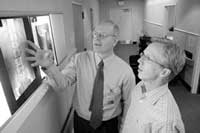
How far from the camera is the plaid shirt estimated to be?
2.76ft

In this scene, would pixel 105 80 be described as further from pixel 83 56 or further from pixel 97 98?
pixel 83 56

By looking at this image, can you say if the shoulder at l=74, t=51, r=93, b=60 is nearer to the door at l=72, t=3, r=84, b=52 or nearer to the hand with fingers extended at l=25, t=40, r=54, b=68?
the hand with fingers extended at l=25, t=40, r=54, b=68

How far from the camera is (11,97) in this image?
0.86 meters

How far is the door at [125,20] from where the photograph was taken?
9.45 metres

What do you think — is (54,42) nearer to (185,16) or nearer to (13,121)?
(13,121)

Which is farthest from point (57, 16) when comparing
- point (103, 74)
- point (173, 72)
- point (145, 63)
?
point (173, 72)

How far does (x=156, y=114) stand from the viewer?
2.89ft

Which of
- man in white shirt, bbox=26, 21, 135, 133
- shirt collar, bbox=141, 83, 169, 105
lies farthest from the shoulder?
shirt collar, bbox=141, 83, 169, 105

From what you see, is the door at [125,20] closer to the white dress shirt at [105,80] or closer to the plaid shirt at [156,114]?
the white dress shirt at [105,80]

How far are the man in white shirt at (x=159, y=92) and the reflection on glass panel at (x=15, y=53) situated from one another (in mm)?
778

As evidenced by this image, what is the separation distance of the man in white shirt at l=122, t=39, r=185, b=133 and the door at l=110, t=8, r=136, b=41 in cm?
901

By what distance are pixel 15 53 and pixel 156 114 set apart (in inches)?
35.8

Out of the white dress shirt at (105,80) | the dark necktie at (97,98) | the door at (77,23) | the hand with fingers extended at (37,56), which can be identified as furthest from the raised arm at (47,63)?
the door at (77,23)

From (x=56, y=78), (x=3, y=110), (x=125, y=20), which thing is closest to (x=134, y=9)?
(x=125, y=20)
